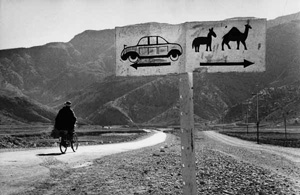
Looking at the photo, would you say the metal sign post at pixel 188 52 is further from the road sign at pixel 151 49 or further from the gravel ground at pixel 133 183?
the gravel ground at pixel 133 183

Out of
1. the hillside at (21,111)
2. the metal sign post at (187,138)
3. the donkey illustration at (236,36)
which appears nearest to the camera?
the metal sign post at (187,138)

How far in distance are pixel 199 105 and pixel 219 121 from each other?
73.1 feet

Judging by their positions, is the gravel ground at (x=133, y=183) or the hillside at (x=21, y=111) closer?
the gravel ground at (x=133, y=183)

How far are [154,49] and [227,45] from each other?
83 centimetres

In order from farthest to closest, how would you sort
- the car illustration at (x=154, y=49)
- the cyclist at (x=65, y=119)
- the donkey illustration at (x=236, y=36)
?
the cyclist at (x=65, y=119)
the car illustration at (x=154, y=49)
the donkey illustration at (x=236, y=36)

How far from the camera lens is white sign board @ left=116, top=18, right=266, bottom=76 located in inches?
162

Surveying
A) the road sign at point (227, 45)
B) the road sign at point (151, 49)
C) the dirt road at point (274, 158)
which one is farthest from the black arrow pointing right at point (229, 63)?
the dirt road at point (274, 158)

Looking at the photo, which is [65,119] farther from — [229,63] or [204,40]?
[229,63]

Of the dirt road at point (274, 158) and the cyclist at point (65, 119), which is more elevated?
the cyclist at point (65, 119)

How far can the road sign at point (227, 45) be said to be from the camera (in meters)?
4.09

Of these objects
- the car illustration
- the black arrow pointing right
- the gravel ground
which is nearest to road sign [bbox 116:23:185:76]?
the car illustration

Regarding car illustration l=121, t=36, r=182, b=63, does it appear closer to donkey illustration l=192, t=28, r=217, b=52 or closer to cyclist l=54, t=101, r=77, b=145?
donkey illustration l=192, t=28, r=217, b=52

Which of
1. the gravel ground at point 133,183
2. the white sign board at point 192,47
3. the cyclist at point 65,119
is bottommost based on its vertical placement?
the gravel ground at point 133,183

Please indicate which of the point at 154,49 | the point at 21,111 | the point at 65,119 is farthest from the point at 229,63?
the point at 21,111
